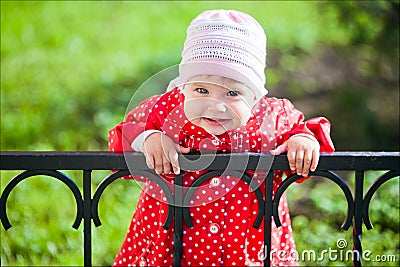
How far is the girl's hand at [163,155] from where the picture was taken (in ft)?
6.15

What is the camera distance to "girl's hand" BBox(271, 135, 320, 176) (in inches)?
73.6

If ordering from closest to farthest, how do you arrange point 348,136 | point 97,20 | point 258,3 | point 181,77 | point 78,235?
point 181,77 → point 78,235 → point 348,136 → point 97,20 → point 258,3

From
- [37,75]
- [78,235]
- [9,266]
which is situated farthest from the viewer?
[37,75]

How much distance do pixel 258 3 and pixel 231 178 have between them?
5145mm

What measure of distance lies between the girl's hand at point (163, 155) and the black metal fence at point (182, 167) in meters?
0.02

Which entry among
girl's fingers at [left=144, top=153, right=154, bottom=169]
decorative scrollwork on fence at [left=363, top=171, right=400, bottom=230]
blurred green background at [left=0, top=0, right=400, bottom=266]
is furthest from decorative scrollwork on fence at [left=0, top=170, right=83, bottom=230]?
blurred green background at [left=0, top=0, right=400, bottom=266]

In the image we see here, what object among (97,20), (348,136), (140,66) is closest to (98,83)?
(140,66)

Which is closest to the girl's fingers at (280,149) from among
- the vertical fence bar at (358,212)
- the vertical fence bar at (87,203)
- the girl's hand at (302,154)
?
the girl's hand at (302,154)

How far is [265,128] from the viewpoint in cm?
213

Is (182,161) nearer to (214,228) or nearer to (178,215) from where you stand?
(178,215)

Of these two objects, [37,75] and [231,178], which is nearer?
[231,178]

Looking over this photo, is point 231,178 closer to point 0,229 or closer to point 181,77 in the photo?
point 181,77

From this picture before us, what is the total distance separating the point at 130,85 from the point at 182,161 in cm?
373

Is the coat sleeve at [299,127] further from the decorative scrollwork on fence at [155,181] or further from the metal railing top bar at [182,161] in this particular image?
the decorative scrollwork on fence at [155,181]
